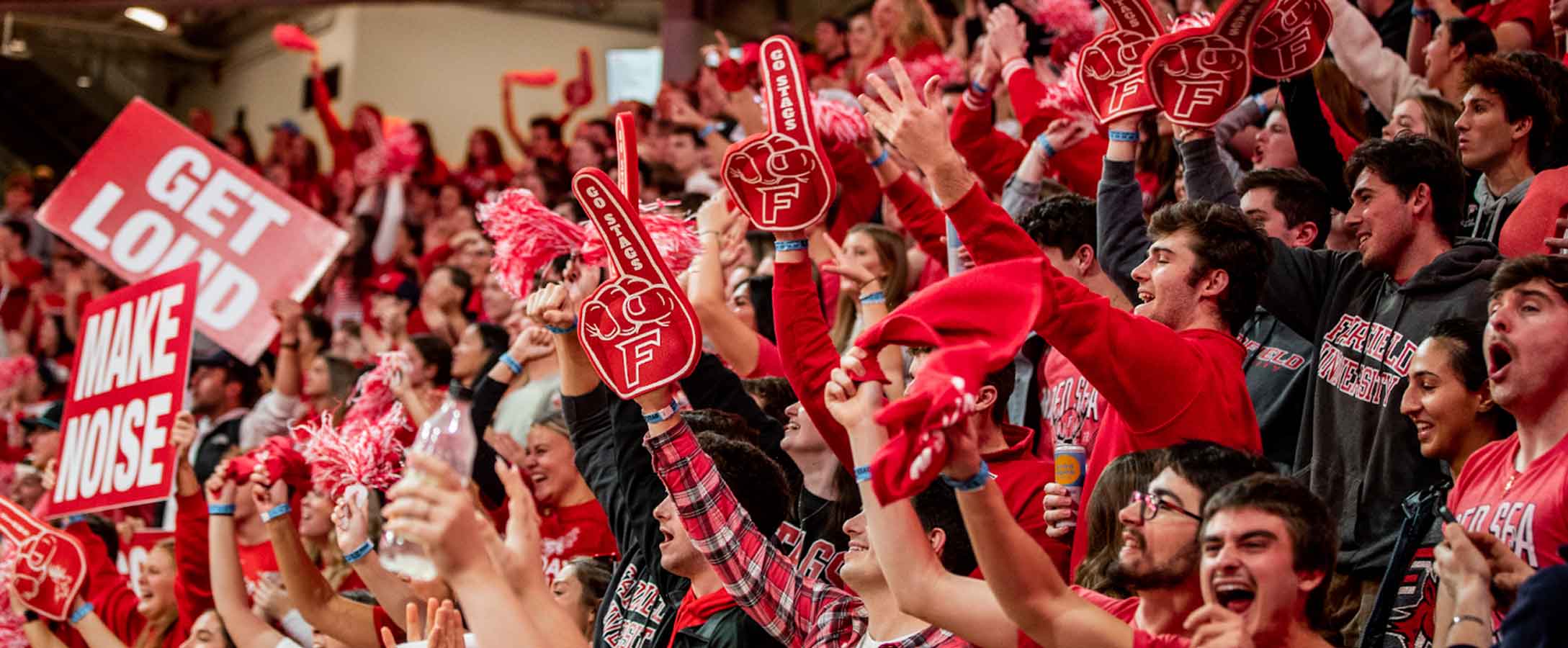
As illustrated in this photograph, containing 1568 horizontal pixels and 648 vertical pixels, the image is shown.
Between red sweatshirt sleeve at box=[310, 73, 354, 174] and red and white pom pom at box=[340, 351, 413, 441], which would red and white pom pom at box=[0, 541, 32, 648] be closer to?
red and white pom pom at box=[340, 351, 413, 441]

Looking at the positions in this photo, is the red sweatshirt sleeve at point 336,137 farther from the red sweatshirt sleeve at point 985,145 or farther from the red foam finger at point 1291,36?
the red foam finger at point 1291,36

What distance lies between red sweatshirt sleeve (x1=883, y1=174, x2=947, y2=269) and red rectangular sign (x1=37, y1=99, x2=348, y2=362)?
9.62 ft

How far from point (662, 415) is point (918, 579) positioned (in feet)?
2.40

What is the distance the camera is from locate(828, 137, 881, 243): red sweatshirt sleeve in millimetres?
5361

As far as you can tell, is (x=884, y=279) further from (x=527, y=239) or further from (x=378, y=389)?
(x=378, y=389)

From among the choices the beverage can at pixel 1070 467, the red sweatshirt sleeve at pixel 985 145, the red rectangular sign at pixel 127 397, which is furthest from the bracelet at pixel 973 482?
the red rectangular sign at pixel 127 397

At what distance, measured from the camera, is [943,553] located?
9.49 ft

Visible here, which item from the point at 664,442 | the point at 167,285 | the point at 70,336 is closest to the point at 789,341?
the point at 664,442

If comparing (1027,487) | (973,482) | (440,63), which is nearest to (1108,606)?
(973,482)

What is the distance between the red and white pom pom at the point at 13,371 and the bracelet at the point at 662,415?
6.02 meters

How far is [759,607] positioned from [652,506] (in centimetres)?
50

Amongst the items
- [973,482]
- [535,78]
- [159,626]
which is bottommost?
[159,626]

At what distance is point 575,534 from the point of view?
4.34 m

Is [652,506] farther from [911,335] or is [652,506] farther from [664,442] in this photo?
[911,335]
